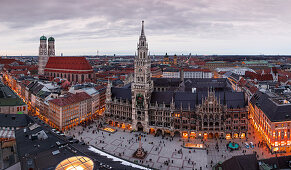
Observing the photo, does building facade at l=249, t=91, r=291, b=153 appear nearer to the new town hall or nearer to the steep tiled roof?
the steep tiled roof

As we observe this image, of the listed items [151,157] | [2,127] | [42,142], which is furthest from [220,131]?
[2,127]

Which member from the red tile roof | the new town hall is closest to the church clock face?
the new town hall

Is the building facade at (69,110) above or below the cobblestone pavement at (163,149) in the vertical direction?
above

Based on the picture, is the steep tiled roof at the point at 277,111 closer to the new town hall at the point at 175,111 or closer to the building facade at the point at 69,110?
the new town hall at the point at 175,111

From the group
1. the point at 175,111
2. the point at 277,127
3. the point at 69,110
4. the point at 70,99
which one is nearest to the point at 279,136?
the point at 277,127

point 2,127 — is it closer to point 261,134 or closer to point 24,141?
point 24,141

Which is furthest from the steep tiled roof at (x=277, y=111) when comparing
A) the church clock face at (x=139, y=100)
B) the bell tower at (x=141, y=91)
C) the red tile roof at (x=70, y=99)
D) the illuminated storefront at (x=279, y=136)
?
the red tile roof at (x=70, y=99)
